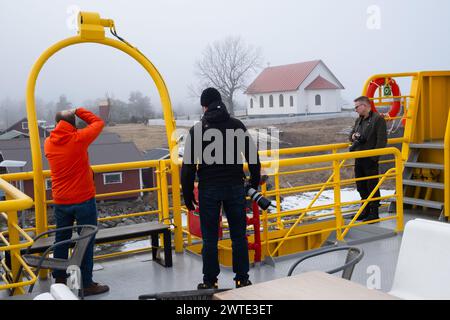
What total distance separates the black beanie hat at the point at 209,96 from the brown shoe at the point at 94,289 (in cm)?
164

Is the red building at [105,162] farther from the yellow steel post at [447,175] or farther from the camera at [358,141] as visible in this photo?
the yellow steel post at [447,175]

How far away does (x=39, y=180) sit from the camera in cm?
439

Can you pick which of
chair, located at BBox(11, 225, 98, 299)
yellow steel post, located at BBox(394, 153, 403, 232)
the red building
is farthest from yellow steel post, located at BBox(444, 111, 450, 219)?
chair, located at BBox(11, 225, 98, 299)

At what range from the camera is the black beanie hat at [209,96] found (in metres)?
3.81

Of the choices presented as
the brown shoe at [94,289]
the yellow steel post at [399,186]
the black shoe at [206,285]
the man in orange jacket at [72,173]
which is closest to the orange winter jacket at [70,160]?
the man in orange jacket at [72,173]

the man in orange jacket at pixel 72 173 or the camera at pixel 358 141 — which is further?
the camera at pixel 358 141

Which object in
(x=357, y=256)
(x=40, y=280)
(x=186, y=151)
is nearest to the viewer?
(x=357, y=256)

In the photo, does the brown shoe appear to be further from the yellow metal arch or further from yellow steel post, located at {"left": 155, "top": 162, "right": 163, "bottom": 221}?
yellow steel post, located at {"left": 155, "top": 162, "right": 163, "bottom": 221}

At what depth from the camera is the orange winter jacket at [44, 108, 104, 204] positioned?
383 cm

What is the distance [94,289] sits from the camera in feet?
13.5
